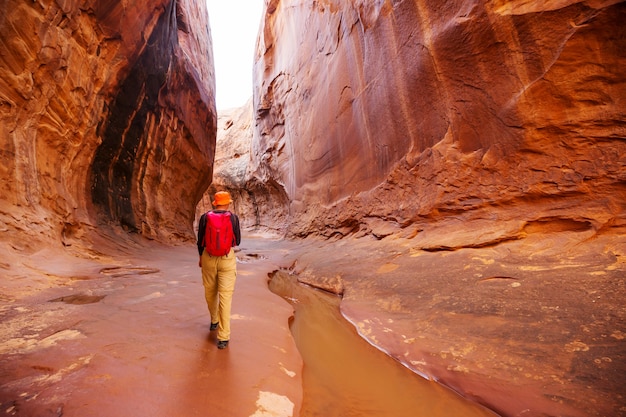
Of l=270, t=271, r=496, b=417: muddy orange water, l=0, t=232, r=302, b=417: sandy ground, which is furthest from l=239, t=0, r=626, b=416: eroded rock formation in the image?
l=0, t=232, r=302, b=417: sandy ground

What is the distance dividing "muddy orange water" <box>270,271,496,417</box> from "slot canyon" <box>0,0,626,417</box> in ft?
0.28

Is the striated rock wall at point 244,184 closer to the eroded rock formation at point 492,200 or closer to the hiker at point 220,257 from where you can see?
the eroded rock formation at point 492,200

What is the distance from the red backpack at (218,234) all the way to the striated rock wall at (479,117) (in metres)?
3.93

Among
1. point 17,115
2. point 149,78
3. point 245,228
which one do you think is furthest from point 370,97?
point 245,228

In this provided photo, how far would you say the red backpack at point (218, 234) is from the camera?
9.77 ft

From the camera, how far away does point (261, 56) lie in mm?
21641

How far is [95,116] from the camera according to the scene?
337 inches

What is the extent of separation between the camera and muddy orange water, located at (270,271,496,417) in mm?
2312

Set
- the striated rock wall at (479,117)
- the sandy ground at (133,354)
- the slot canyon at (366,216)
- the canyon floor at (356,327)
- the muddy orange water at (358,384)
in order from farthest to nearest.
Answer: the striated rock wall at (479,117)
the slot canyon at (366,216)
the muddy orange water at (358,384)
the canyon floor at (356,327)
the sandy ground at (133,354)

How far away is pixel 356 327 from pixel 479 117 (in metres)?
4.61

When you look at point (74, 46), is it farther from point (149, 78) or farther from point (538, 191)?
point (538, 191)

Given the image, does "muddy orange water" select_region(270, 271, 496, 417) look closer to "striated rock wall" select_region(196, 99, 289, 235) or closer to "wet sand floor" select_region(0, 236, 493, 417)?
"wet sand floor" select_region(0, 236, 493, 417)

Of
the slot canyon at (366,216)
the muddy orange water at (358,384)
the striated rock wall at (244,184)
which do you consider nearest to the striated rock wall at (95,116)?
the slot canyon at (366,216)

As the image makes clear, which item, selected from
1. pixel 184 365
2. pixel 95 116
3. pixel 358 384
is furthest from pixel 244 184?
pixel 358 384
